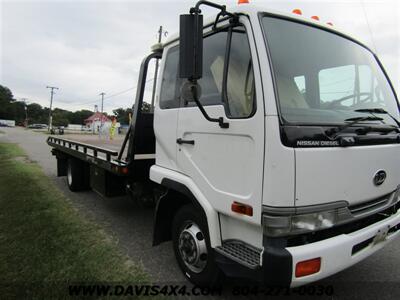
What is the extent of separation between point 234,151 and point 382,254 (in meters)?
2.73

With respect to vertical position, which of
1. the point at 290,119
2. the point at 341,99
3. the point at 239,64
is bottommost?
the point at 290,119

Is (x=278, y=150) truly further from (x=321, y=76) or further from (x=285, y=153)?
(x=321, y=76)

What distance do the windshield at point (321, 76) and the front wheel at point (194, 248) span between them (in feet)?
4.09

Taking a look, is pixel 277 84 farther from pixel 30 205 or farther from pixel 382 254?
pixel 30 205

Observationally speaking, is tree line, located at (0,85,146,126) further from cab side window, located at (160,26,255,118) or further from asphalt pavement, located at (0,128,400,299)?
cab side window, located at (160,26,255,118)

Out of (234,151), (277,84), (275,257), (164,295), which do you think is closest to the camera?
(275,257)

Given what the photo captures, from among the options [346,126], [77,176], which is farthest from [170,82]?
[77,176]

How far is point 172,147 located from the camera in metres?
2.86

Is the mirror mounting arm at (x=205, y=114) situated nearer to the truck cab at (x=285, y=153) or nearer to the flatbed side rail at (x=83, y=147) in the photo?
the truck cab at (x=285, y=153)

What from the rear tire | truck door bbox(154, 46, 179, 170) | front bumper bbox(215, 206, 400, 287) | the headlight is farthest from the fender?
the rear tire

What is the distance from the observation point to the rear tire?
596 centimetres

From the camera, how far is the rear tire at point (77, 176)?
596cm

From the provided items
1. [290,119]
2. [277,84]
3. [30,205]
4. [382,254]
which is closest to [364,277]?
[382,254]

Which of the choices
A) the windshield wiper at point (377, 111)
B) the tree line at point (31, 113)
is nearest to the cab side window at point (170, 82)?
the windshield wiper at point (377, 111)
